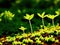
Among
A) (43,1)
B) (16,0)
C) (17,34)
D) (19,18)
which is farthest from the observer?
(19,18)

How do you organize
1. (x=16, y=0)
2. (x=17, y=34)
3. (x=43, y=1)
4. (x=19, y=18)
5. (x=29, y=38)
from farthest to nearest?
(x=19, y=18) < (x=17, y=34) < (x=29, y=38) < (x=43, y=1) < (x=16, y=0)

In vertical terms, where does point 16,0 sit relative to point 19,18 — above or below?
below

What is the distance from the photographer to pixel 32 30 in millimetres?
6863

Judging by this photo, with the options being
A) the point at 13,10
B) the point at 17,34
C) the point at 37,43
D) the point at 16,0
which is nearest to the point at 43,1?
the point at 16,0

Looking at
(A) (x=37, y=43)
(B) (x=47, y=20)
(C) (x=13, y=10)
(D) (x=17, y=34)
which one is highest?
(C) (x=13, y=10)

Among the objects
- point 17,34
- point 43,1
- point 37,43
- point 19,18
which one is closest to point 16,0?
point 43,1

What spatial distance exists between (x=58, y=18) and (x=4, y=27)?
6.32 feet

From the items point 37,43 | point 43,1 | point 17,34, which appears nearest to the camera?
point 43,1

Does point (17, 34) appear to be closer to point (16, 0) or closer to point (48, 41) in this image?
point (48, 41)

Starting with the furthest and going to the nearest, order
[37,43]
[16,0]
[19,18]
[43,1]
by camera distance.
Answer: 1. [19,18]
2. [37,43]
3. [43,1]
4. [16,0]

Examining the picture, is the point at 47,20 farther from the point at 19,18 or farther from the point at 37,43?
the point at 37,43

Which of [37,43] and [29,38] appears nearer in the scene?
[37,43]

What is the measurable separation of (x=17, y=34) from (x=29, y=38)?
0.59m

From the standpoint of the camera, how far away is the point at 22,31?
690cm
